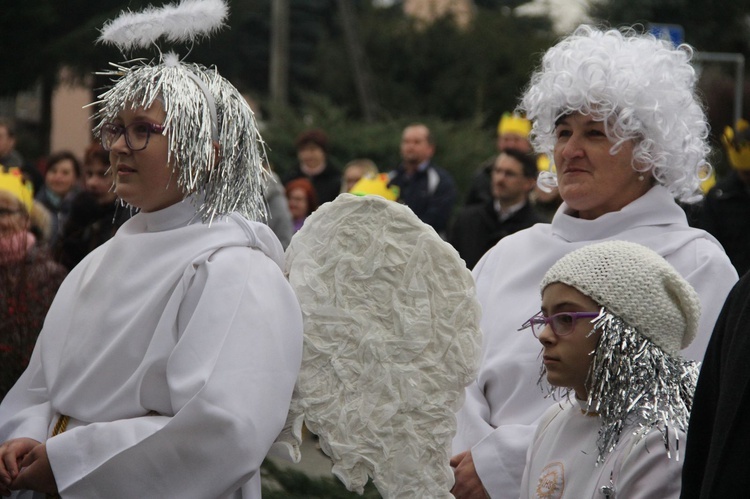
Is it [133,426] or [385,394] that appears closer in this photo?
[133,426]

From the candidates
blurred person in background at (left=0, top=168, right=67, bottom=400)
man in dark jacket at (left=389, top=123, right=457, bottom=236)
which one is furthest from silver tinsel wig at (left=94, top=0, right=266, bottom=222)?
man in dark jacket at (left=389, top=123, right=457, bottom=236)

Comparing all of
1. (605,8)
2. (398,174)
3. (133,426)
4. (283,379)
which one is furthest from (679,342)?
(605,8)

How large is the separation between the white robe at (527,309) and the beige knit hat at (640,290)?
397 mm

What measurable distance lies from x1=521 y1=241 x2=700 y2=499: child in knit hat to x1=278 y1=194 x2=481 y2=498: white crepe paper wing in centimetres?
28

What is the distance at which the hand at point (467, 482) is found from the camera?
3430mm

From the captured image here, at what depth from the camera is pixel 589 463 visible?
9.71ft

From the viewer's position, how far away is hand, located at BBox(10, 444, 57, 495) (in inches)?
119

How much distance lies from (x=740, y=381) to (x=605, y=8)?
26.4m

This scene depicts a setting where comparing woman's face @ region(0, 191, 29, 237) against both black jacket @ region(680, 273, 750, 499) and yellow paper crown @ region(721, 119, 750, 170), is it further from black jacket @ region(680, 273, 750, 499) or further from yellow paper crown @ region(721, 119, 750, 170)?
yellow paper crown @ region(721, 119, 750, 170)

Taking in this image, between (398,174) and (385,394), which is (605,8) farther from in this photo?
(385,394)

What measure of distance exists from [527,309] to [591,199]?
405mm

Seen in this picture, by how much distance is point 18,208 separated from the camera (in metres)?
6.62

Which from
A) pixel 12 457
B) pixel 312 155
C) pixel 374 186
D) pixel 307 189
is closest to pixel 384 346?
pixel 12 457

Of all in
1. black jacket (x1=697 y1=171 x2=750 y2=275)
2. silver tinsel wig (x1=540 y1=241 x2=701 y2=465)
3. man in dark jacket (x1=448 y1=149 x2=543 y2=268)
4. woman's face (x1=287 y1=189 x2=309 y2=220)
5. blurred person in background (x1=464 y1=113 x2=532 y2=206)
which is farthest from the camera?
woman's face (x1=287 y1=189 x2=309 y2=220)
